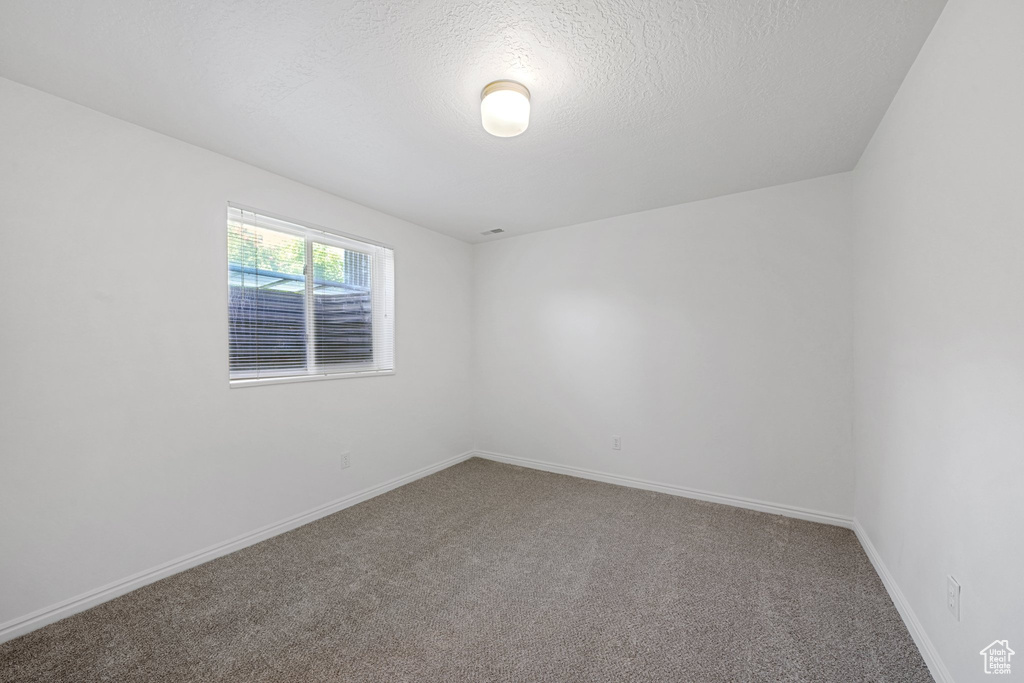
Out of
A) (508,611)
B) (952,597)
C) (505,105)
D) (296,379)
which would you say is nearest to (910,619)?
(952,597)

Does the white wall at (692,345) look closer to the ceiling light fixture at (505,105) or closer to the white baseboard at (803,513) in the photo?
the white baseboard at (803,513)

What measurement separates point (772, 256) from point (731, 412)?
124 cm

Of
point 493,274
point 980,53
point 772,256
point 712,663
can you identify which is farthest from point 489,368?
point 980,53

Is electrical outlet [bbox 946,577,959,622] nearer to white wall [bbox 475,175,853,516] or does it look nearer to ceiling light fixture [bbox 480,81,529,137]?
white wall [bbox 475,175,853,516]

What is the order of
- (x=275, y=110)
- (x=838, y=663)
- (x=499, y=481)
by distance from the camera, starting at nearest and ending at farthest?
(x=838, y=663) < (x=275, y=110) < (x=499, y=481)

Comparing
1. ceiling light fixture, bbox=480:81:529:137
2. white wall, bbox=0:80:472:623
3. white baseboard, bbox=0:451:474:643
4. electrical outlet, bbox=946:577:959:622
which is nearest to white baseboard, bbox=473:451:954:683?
electrical outlet, bbox=946:577:959:622

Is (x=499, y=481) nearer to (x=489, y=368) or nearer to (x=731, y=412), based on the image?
(x=489, y=368)

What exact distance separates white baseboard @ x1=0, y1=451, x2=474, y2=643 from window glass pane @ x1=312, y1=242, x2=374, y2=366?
3.70 ft

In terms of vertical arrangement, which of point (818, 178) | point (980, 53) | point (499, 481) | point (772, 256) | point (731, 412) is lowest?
point (499, 481)

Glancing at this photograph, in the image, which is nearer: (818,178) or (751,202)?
(818,178)

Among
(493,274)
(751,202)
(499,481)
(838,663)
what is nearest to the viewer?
(838,663)

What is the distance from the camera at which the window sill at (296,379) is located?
2586 mm

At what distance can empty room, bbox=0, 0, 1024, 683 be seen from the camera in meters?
1.46

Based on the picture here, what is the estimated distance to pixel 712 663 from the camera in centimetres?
158
